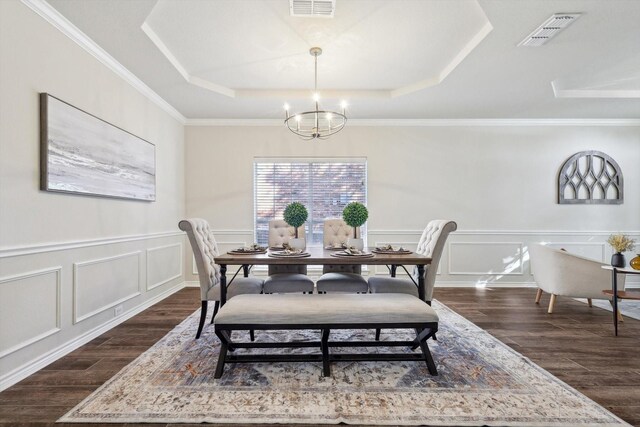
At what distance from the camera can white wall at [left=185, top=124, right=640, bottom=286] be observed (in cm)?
511

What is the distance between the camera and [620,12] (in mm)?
2445

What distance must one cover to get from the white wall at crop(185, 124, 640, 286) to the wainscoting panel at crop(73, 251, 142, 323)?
59.4 inches

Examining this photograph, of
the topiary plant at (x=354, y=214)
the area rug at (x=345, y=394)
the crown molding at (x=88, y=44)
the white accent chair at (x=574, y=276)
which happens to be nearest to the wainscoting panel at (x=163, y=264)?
the area rug at (x=345, y=394)

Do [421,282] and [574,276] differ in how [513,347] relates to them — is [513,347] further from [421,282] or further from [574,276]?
[574,276]

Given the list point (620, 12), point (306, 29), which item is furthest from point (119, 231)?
point (620, 12)

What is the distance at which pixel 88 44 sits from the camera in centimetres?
281

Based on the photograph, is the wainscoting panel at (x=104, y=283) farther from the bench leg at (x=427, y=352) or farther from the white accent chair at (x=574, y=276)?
the white accent chair at (x=574, y=276)

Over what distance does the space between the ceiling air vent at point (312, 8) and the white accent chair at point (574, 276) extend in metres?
3.40

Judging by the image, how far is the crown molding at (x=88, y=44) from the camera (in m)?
2.32

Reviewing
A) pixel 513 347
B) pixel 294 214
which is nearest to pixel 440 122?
pixel 294 214

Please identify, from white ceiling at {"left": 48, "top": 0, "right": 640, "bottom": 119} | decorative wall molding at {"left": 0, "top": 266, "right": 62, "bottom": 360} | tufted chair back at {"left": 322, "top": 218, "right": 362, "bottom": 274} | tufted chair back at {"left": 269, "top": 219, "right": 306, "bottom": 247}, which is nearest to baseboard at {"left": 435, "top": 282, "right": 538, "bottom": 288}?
tufted chair back at {"left": 322, "top": 218, "right": 362, "bottom": 274}

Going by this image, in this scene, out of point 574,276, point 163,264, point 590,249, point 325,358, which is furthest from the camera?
point 590,249

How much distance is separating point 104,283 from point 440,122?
4.84 metres

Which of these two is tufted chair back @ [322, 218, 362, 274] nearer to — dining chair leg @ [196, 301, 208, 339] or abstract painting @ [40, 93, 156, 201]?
dining chair leg @ [196, 301, 208, 339]
